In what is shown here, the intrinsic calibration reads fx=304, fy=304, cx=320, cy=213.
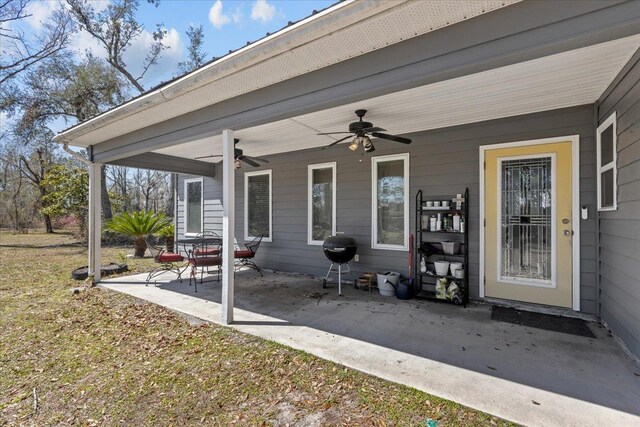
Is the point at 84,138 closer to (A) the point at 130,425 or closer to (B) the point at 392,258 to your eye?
(A) the point at 130,425

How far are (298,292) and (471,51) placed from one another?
384cm

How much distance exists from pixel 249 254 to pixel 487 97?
4783 millimetres

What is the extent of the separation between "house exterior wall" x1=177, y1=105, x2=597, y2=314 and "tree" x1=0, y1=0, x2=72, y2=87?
10389 millimetres

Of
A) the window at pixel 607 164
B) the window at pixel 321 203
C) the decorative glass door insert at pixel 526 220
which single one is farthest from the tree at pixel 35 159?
the window at pixel 607 164

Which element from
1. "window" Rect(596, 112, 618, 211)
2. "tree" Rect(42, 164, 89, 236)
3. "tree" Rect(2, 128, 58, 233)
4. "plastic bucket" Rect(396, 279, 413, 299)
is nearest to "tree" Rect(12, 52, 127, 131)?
"tree" Rect(2, 128, 58, 233)

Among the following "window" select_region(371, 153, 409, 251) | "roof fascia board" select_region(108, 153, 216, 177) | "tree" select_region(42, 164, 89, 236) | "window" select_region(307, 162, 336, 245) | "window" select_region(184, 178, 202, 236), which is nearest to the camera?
"window" select_region(371, 153, 409, 251)

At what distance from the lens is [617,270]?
2.91m

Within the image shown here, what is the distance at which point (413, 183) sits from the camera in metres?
4.76

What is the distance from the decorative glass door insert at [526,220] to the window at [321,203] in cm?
269

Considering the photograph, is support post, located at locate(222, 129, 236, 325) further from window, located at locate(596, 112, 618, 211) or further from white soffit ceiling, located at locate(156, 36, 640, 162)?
window, located at locate(596, 112, 618, 211)

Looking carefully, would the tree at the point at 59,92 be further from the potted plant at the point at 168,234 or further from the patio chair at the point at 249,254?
the patio chair at the point at 249,254

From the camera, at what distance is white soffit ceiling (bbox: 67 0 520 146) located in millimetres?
1900

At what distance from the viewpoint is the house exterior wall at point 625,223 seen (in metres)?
2.45

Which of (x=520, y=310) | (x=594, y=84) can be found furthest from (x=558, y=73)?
(x=520, y=310)
